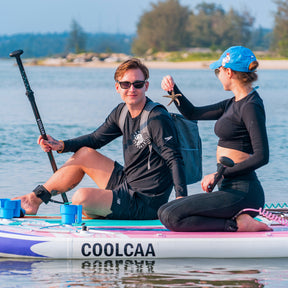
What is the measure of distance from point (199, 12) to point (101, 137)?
127236mm

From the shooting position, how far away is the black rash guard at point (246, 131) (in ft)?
15.2

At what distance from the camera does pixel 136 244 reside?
16.5 feet

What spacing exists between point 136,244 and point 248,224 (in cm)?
89

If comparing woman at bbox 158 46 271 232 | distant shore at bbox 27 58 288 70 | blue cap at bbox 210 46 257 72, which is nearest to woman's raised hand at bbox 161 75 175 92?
woman at bbox 158 46 271 232

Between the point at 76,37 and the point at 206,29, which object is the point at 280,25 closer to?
the point at 206,29

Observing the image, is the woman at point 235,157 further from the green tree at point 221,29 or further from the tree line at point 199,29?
the green tree at point 221,29

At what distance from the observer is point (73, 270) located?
4980 mm

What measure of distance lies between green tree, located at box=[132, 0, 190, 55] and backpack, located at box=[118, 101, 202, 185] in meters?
108

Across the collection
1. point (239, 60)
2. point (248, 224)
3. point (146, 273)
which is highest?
point (239, 60)

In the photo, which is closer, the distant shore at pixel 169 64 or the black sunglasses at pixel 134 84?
the black sunglasses at pixel 134 84

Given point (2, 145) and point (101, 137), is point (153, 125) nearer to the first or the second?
point (101, 137)

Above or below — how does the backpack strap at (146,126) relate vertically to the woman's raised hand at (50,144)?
above

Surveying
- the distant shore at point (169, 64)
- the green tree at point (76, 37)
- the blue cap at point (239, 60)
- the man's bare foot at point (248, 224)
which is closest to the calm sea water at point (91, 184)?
the man's bare foot at point (248, 224)

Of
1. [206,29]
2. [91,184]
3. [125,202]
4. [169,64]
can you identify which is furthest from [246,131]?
[206,29]
